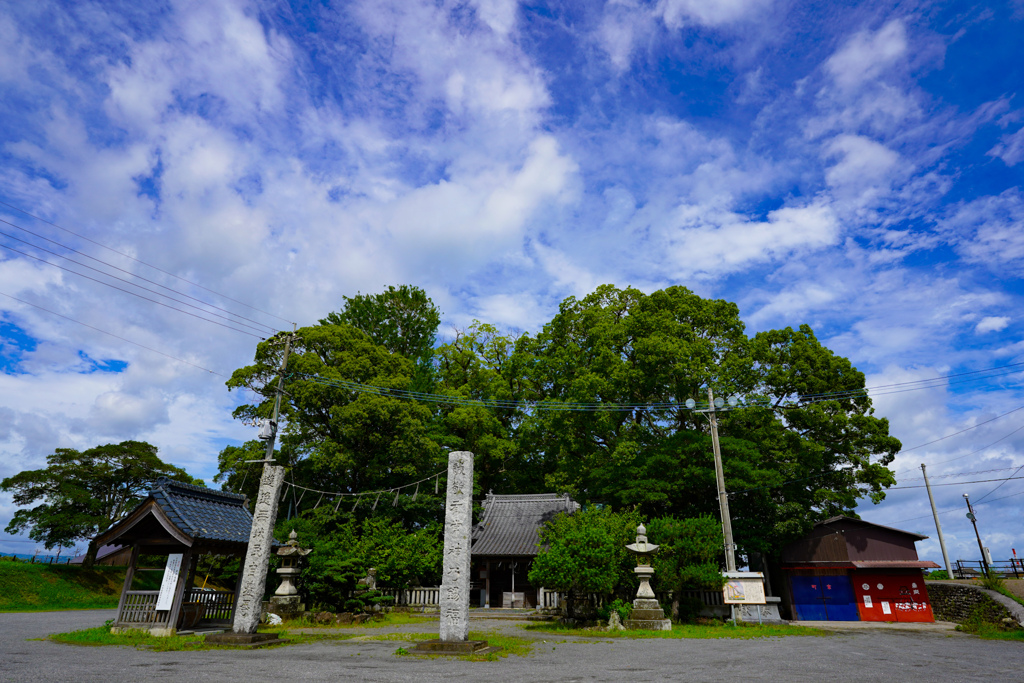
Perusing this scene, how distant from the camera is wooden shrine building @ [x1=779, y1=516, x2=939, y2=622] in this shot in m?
19.8

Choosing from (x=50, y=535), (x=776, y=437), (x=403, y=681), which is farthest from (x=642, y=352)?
(x=50, y=535)

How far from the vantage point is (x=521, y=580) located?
25.7 m

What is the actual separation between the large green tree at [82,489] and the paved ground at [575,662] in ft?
56.1

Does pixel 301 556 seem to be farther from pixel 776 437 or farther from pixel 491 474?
pixel 776 437

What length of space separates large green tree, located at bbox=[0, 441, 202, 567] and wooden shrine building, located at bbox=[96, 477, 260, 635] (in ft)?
57.4

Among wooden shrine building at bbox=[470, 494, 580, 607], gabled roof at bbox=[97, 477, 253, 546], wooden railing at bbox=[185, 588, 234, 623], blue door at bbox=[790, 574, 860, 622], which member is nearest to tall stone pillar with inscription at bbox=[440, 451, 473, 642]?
gabled roof at bbox=[97, 477, 253, 546]

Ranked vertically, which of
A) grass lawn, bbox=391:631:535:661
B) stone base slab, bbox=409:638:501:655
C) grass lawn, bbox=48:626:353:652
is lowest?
grass lawn, bbox=48:626:353:652

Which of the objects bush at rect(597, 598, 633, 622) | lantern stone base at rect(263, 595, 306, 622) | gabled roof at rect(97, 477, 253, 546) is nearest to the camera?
gabled roof at rect(97, 477, 253, 546)

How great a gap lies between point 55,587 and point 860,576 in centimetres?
3709

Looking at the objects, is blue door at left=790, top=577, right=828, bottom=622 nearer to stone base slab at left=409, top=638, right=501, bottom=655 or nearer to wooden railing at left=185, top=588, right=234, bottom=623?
stone base slab at left=409, top=638, right=501, bottom=655

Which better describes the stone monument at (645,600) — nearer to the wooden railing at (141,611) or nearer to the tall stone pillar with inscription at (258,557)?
the tall stone pillar with inscription at (258,557)

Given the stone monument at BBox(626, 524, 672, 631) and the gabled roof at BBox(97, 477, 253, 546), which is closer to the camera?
the gabled roof at BBox(97, 477, 253, 546)

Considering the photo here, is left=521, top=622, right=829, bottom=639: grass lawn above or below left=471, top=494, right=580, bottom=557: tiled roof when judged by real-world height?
below

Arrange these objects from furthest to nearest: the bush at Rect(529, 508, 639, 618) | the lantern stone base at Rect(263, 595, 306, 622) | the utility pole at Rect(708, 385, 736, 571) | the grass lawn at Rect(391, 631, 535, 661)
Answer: the lantern stone base at Rect(263, 595, 306, 622) → the utility pole at Rect(708, 385, 736, 571) → the bush at Rect(529, 508, 639, 618) → the grass lawn at Rect(391, 631, 535, 661)
